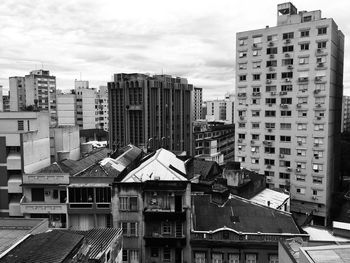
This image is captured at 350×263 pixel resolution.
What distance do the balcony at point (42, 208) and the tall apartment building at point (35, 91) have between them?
10861cm

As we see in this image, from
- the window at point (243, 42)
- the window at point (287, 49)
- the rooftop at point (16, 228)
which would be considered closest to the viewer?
the rooftop at point (16, 228)

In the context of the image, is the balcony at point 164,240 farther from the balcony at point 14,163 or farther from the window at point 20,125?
the window at point 20,125

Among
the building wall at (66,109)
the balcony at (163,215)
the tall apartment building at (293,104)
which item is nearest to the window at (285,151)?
the tall apartment building at (293,104)

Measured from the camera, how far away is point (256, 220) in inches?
1474

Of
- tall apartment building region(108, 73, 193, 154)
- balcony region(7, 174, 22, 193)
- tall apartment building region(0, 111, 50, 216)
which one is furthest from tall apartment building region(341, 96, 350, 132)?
balcony region(7, 174, 22, 193)

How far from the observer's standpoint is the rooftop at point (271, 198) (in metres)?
45.4

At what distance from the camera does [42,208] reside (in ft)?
128

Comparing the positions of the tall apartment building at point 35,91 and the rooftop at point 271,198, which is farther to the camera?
the tall apartment building at point 35,91

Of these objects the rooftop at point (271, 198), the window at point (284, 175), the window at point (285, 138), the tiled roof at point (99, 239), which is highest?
the window at point (285, 138)

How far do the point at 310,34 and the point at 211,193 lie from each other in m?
42.8

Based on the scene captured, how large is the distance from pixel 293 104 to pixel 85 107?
93423 millimetres

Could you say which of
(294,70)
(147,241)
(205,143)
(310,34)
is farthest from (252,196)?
(205,143)

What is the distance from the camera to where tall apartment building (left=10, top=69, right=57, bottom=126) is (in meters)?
147

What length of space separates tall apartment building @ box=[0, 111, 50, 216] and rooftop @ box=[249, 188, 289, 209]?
102 ft
